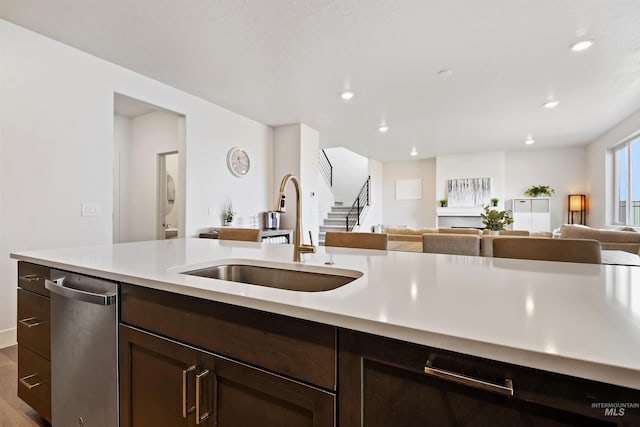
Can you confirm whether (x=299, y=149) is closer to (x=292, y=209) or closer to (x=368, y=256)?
(x=292, y=209)

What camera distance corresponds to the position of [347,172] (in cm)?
1012

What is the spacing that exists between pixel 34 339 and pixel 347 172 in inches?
360

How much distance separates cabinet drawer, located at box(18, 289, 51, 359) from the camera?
1.40 meters

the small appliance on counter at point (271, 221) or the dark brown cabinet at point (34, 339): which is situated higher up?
the small appliance on counter at point (271, 221)

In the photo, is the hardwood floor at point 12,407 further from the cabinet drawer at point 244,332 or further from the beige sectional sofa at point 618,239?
the beige sectional sofa at point 618,239

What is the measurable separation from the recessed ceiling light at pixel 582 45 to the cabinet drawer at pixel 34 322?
4.27 meters

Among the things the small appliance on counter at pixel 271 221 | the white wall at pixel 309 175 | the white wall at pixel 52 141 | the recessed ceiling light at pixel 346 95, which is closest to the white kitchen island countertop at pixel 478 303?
the white wall at pixel 52 141

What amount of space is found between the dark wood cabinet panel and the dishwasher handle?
0.37ft

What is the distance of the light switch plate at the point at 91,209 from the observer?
3000 mm

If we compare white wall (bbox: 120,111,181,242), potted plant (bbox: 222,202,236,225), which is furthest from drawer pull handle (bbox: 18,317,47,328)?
white wall (bbox: 120,111,181,242)

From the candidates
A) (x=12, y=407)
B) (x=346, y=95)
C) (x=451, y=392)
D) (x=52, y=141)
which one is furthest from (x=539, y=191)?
(x=12, y=407)

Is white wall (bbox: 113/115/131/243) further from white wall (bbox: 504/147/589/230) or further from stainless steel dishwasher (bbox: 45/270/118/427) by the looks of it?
white wall (bbox: 504/147/589/230)

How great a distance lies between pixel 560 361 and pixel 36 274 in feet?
6.40

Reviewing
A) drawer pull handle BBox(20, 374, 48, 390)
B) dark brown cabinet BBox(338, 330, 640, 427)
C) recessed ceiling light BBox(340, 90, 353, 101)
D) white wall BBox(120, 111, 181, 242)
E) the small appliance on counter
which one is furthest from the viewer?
the small appliance on counter
